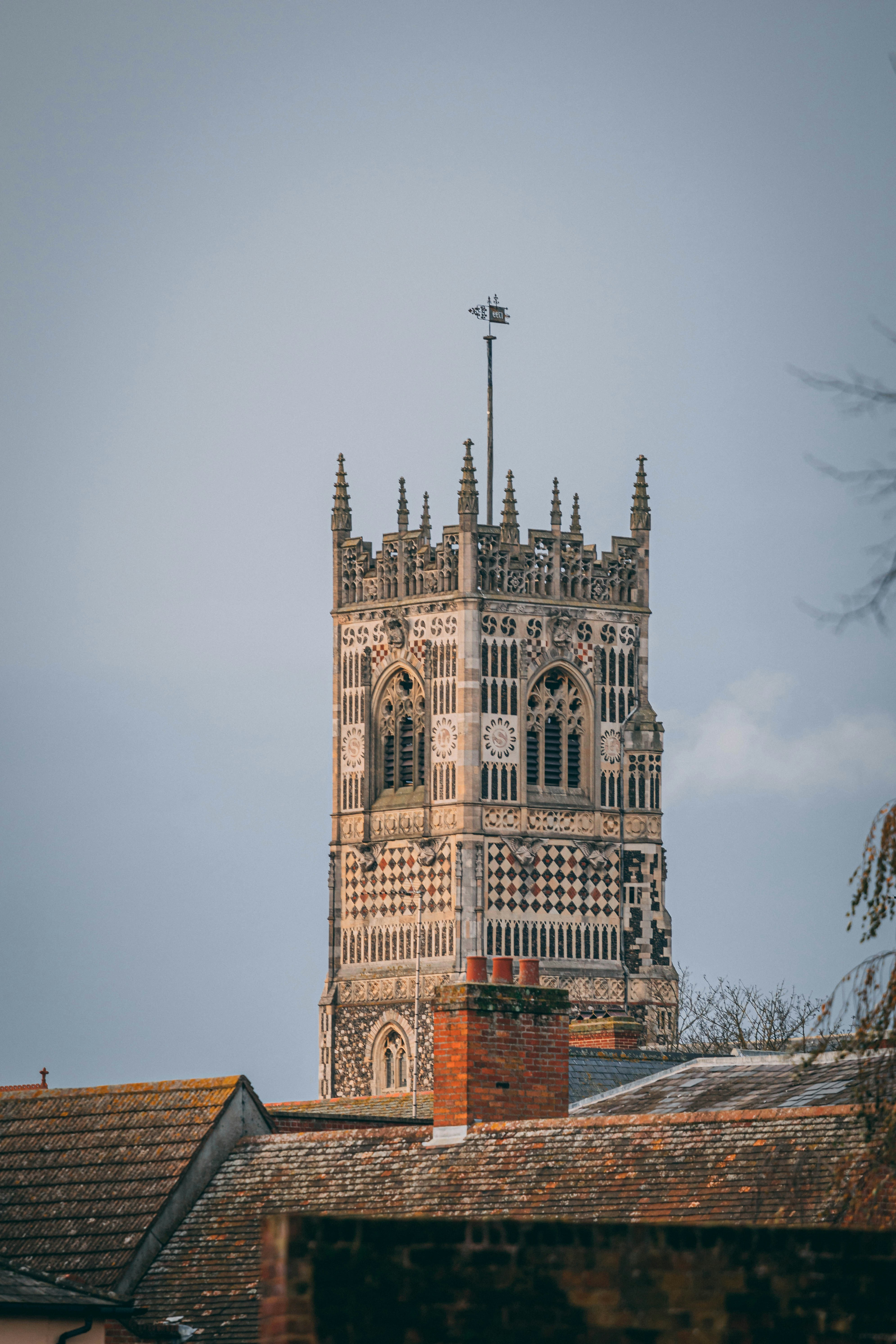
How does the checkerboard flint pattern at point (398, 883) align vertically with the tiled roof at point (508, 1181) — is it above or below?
above

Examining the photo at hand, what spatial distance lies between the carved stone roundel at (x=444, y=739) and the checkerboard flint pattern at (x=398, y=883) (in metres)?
2.35

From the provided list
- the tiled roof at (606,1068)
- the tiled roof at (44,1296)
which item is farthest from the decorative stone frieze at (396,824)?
the tiled roof at (44,1296)

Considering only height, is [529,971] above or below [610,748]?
below

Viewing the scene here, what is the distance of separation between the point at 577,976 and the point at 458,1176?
46108mm

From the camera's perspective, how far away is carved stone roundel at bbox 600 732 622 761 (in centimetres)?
7112

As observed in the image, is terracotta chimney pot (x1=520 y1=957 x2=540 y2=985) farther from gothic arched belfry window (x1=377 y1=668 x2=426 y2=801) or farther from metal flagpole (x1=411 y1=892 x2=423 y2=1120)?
gothic arched belfry window (x1=377 y1=668 x2=426 y2=801)

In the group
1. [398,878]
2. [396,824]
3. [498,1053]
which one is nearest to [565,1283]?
[498,1053]

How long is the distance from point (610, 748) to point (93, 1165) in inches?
1844

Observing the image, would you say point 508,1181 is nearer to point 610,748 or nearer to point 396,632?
point 610,748

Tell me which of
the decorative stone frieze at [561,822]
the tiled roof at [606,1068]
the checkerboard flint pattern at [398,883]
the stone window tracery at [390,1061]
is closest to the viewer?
the tiled roof at [606,1068]

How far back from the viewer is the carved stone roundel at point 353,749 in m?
71.9

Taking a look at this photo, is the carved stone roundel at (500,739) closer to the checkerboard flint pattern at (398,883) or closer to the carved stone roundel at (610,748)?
the carved stone roundel at (610,748)

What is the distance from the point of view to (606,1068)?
119 feet

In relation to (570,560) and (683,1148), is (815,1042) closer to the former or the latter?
(683,1148)
